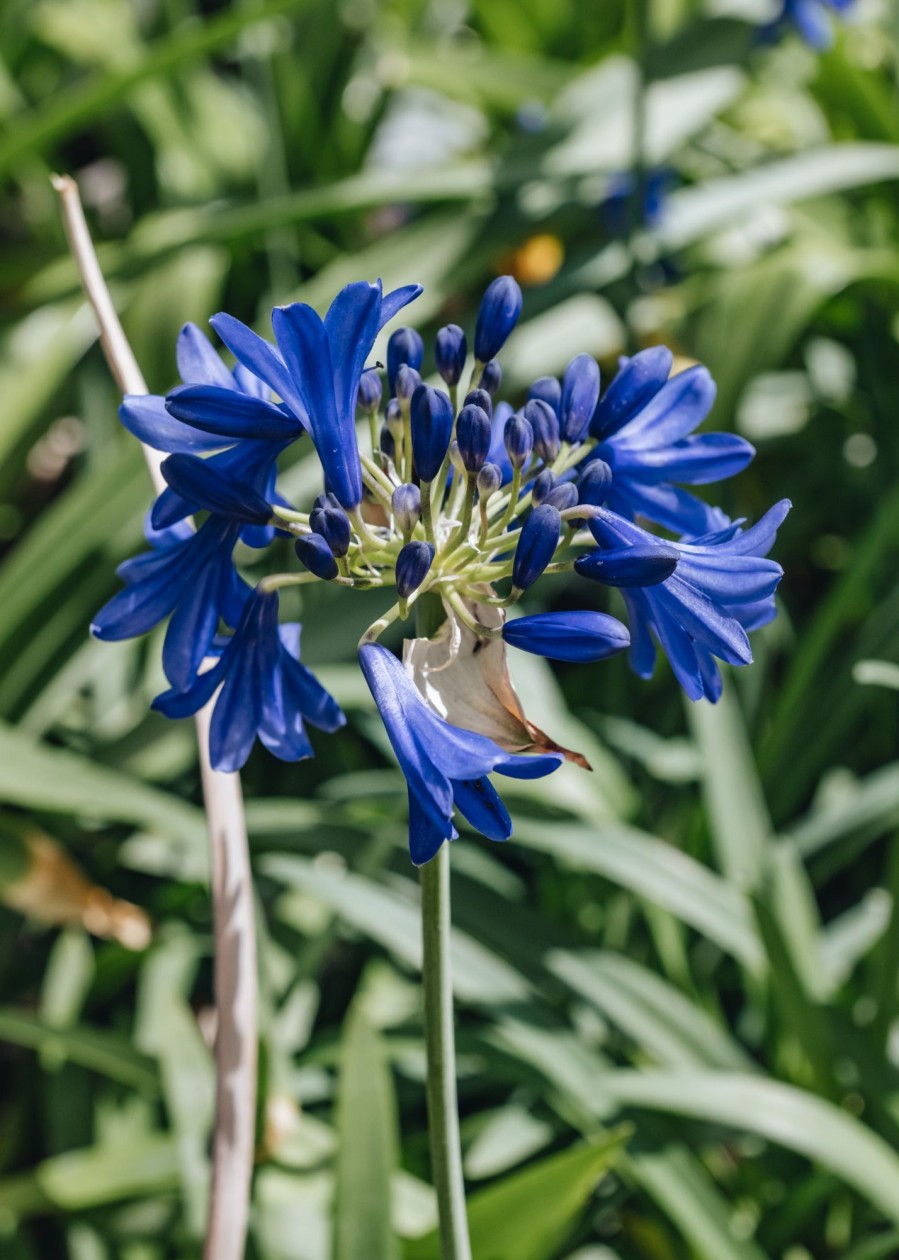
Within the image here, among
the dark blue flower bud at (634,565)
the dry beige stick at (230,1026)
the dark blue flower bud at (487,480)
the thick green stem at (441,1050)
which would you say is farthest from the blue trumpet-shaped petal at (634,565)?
the dry beige stick at (230,1026)

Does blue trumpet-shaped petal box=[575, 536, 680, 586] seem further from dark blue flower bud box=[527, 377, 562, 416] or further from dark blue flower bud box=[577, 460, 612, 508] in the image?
dark blue flower bud box=[527, 377, 562, 416]

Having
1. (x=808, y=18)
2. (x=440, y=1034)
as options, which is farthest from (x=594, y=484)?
(x=808, y=18)

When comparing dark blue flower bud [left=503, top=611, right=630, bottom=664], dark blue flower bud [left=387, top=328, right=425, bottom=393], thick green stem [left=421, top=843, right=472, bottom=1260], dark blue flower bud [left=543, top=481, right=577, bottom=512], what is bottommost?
thick green stem [left=421, top=843, right=472, bottom=1260]

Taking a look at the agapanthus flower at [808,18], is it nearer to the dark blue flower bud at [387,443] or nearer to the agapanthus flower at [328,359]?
the dark blue flower bud at [387,443]

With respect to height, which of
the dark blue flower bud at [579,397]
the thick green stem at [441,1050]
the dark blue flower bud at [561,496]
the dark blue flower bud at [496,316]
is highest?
the dark blue flower bud at [496,316]

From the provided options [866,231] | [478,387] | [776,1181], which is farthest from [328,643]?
[866,231]

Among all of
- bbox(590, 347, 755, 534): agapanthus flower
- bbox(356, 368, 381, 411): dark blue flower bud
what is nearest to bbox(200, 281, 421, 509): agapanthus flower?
bbox(356, 368, 381, 411): dark blue flower bud

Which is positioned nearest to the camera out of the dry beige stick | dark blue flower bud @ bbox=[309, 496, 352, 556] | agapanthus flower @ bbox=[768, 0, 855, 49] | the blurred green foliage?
dark blue flower bud @ bbox=[309, 496, 352, 556]
